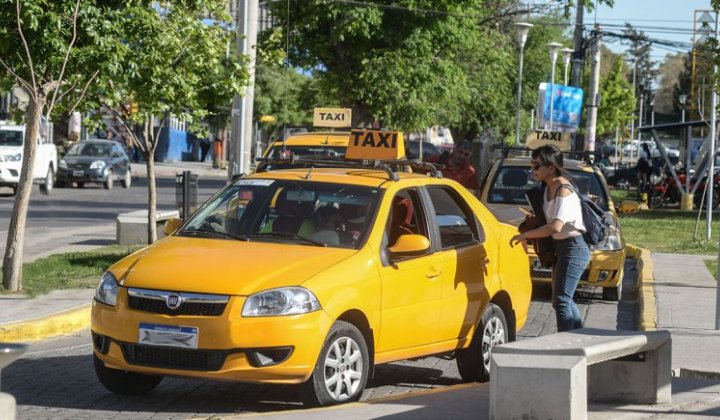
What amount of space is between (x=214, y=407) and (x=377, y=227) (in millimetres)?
1641

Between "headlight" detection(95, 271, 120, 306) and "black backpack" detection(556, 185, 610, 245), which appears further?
"black backpack" detection(556, 185, 610, 245)

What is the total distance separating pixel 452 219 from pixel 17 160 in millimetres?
27270

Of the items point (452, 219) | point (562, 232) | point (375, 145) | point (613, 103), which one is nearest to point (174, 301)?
point (452, 219)

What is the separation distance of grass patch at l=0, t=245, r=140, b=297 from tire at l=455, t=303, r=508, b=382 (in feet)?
18.7

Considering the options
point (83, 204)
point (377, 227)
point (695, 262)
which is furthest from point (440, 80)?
point (377, 227)

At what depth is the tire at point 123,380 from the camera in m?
8.95

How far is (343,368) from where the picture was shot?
8.62 meters

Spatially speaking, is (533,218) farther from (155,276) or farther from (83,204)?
(83,204)

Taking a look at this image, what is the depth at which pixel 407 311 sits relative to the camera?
30.3 feet

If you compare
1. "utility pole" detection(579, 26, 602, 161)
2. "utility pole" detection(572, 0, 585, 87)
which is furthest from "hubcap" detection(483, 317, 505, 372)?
"utility pole" detection(572, 0, 585, 87)

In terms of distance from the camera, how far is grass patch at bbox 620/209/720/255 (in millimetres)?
24219

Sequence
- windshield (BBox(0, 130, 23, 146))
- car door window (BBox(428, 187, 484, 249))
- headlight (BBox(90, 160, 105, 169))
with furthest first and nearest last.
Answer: headlight (BBox(90, 160, 105, 169)) → windshield (BBox(0, 130, 23, 146)) → car door window (BBox(428, 187, 484, 249))

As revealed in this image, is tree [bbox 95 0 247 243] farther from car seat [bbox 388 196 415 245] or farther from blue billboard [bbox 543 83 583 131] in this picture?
blue billboard [bbox 543 83 583 131]

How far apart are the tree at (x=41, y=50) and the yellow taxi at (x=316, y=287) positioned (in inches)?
187
